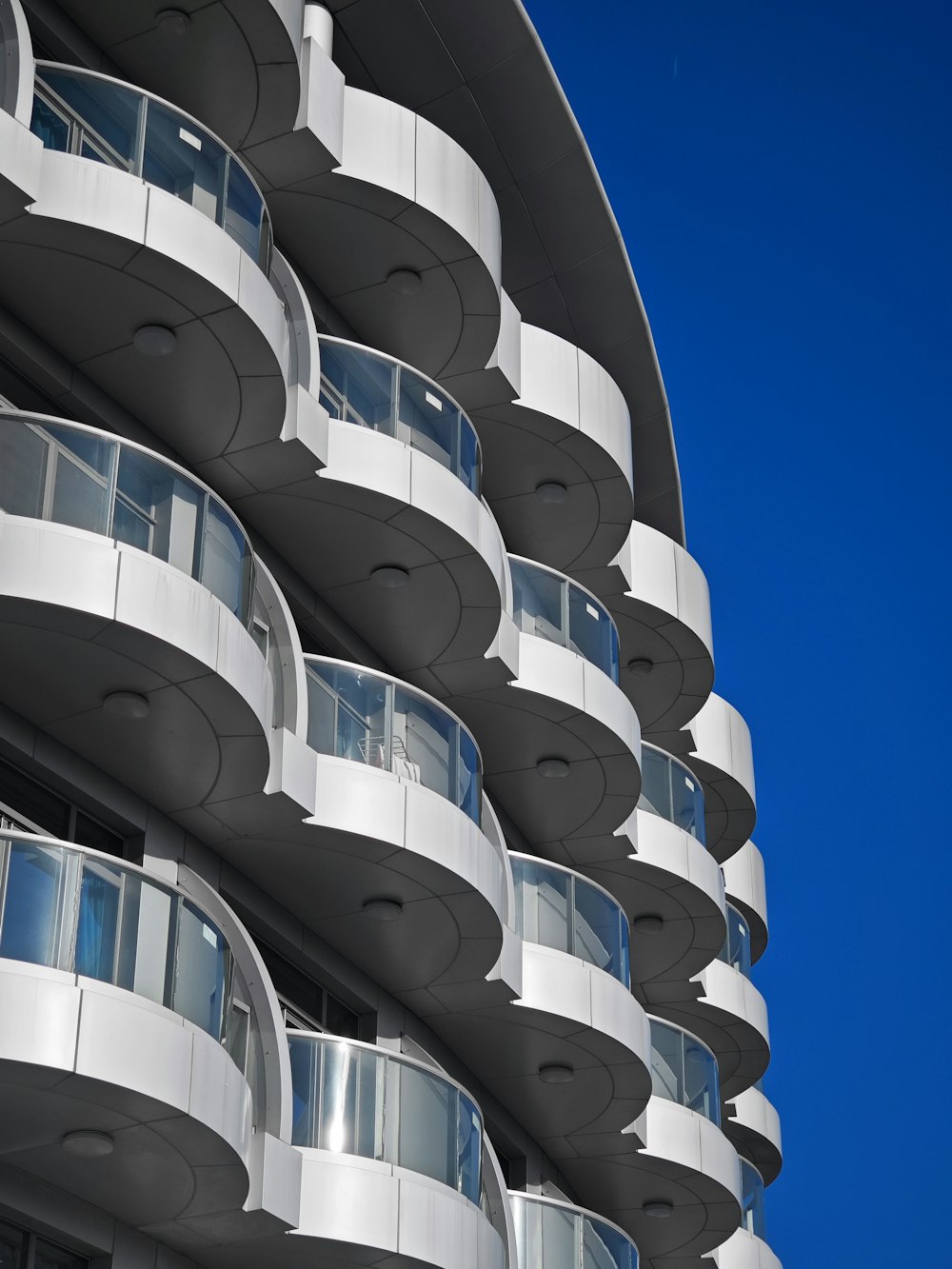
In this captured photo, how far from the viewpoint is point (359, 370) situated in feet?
73.4

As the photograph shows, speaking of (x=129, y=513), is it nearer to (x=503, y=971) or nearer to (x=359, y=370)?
(x=359, y=370)

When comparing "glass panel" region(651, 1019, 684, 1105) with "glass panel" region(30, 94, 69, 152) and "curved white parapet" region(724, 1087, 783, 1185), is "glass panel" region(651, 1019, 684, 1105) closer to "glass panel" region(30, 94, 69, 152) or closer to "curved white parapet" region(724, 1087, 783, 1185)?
"curved white parapet" region(724, 1087, 783, 1185)

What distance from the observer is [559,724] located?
26.3 metres


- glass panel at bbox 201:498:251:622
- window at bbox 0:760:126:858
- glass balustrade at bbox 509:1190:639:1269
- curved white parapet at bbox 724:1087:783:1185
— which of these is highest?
curved white parapet at bbox 724:1087:783:1185

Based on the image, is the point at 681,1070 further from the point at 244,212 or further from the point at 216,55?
the point at 216,55

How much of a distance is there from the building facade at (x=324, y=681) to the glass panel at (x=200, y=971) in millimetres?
55

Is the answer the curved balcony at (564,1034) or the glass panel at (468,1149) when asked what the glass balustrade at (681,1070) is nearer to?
the curved balcony at (564,1034)

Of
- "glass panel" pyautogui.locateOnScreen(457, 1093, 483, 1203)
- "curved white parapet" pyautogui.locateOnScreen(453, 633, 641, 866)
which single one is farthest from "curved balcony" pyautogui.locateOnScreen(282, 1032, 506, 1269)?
"curved white parapet" pyautogui.locateOnScreen(453, 633, 641, 866)

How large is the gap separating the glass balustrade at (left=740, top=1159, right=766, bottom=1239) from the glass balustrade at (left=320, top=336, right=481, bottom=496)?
14581 mm

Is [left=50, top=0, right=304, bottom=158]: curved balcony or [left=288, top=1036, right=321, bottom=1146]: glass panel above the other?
[left=50, top=0, right=304, bottom=158]: curved balcony

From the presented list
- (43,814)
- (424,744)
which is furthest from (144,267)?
(424,744)

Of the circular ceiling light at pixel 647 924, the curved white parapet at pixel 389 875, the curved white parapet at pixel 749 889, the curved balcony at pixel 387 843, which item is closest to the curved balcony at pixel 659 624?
the circular ceiling light at pixel 647 924

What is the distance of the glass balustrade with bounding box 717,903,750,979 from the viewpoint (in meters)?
34.6

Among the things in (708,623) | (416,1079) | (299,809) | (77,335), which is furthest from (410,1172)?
(708,623)
